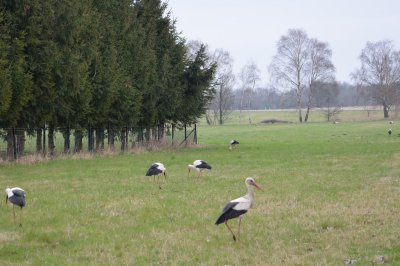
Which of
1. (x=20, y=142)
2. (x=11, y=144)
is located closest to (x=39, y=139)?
(x=20, y=142)

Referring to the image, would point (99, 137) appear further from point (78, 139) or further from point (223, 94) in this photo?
point (223, 94)

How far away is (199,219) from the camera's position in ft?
44.4

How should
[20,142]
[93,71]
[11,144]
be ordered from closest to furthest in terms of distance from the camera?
1. [11,144]
2. [20,142]
3. [93,71]

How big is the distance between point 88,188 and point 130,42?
23318mm

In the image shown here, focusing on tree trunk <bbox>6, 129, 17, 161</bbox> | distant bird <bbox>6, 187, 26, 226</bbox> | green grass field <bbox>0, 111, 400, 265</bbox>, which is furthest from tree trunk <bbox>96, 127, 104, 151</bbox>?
distant bird <bbox>6, 187, 26, 226</bbox>

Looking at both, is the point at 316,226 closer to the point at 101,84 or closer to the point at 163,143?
the point at 101,84

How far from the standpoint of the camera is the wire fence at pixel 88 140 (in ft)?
103

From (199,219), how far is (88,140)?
25857 millimetres

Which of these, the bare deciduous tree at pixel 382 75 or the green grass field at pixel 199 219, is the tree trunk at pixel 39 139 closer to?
the green grass field at pixel 199 219

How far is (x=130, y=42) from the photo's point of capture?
41031 mm

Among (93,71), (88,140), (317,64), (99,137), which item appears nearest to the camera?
(93,71)

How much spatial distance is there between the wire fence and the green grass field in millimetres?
7163

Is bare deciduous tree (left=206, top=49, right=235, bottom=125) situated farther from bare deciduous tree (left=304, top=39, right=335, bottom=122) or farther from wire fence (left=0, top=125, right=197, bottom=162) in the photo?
wire fence (left=0, top=125, right=197, bottom=162)

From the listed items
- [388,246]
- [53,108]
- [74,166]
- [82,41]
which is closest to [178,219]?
[388,246]
